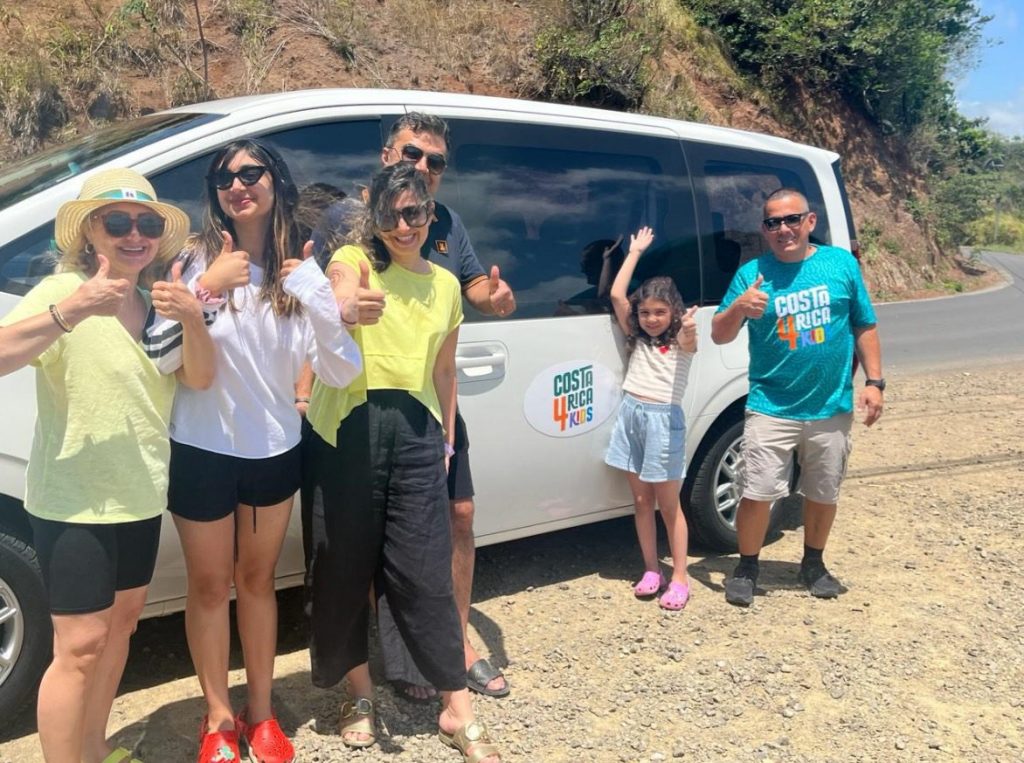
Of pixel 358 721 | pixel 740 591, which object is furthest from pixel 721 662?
pixel 358 721

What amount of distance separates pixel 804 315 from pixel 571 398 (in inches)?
44.1

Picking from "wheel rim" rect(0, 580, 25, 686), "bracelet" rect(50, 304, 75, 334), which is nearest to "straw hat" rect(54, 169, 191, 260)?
"bracelet" rect(50, 304, 75, 334)

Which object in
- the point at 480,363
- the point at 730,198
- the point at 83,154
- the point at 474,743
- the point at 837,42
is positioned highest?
the point at 837,42

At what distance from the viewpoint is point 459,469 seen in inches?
127

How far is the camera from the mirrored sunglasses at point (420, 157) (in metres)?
2.98

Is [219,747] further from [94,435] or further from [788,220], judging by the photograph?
[788,220]

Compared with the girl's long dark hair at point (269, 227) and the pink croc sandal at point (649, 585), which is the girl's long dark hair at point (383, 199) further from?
the pink croc sandal at point (649, 585)

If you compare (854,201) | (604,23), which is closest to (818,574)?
(604,23)

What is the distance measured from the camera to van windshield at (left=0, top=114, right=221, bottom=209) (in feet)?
9.72

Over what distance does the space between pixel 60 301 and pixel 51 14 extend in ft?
43.4

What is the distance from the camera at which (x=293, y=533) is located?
3.30 metres

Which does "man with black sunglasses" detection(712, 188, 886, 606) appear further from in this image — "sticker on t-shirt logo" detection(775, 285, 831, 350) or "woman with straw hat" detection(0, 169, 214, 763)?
"woman with straw hat" detection(0, 169, 214, 763)

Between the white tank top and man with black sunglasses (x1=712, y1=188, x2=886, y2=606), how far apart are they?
255mm

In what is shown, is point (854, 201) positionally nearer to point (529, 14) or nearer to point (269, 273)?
point (529, 14)
